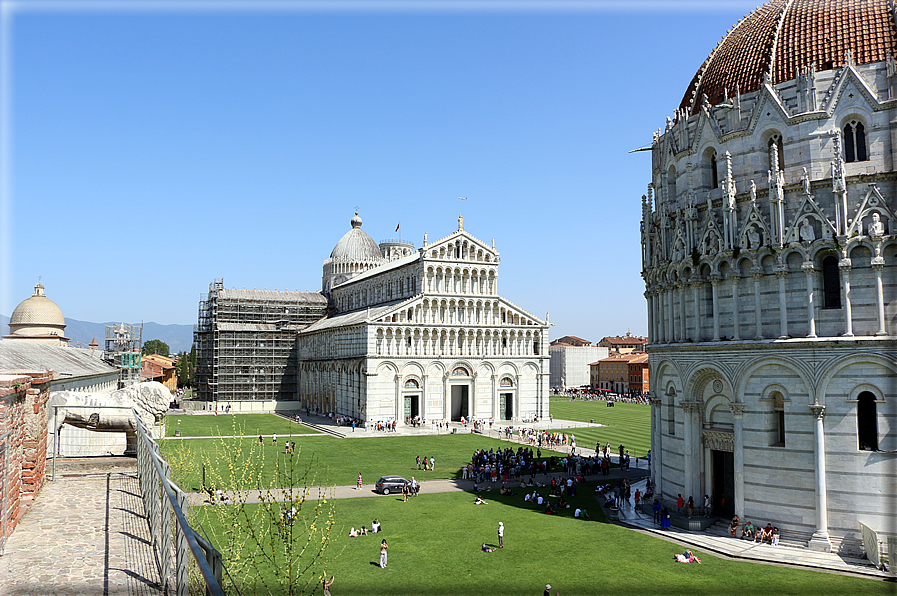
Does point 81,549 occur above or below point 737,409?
below

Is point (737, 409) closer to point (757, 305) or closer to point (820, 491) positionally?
point (820, 491)

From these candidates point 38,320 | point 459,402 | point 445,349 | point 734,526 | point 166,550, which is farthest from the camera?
point 38,320

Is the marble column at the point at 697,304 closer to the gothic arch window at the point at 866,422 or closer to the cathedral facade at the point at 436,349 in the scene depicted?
the gothic arch window at the point at 866,422

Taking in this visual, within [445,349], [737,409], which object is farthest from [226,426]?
[737,409]

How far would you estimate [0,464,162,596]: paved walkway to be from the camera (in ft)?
38.3

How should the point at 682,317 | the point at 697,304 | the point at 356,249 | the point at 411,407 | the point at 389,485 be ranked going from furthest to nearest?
the point at 356,249 < the point at 411,407 < the point at 389,485 < the point at 682,317 < the point at 697,304

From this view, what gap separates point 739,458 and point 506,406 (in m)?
51.1

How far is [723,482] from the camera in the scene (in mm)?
30391

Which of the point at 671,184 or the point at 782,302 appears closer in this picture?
the point at 782,302

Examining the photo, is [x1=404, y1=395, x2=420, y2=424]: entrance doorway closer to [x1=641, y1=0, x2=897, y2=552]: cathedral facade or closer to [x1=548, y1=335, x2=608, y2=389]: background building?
[x1=641, y1=0, x2=897, y2=552]: cathedral facade

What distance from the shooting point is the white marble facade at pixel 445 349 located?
72.6 meters

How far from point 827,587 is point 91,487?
24.2 metres

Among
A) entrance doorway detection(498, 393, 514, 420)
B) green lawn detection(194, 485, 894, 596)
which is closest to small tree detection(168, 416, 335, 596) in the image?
green lawn detection(194, 485, 894, 596)

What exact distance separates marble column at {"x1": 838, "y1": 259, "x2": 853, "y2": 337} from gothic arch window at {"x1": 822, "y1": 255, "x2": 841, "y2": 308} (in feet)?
1.71
